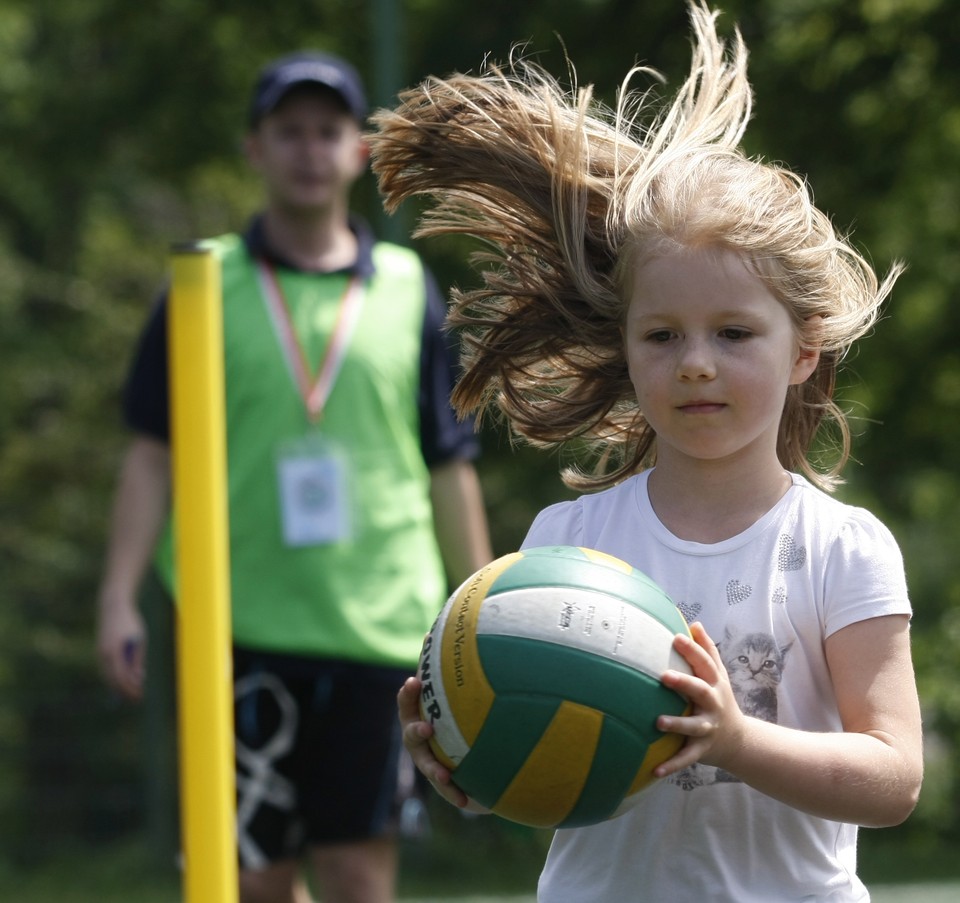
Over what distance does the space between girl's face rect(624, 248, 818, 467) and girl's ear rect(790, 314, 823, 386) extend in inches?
2.4

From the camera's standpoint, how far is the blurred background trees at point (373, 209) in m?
11.2

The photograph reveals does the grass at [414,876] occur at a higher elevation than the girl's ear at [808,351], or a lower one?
lower

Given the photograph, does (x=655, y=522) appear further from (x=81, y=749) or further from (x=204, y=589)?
(x=81, y=749)

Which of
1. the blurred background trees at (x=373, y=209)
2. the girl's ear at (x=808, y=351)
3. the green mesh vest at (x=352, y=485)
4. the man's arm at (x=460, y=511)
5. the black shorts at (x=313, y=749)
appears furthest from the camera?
the blurred background trees at (x=373, y=209)

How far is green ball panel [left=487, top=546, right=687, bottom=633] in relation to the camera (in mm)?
2707

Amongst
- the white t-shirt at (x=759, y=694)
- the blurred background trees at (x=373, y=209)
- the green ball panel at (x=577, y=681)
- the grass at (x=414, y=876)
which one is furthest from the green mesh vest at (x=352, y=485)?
the blurred background trees at (x=373, y=209)

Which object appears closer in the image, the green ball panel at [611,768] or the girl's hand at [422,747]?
the green ball panel at [611,768]

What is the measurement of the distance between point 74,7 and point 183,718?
1254 cm

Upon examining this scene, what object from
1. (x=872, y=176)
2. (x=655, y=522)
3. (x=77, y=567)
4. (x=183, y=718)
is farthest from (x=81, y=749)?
(x=655, y=522)

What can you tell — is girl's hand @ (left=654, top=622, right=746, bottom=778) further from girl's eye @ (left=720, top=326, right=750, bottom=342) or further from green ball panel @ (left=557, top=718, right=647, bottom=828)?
girl's eye @ (left=720, top=326, right=750, bottom=342)

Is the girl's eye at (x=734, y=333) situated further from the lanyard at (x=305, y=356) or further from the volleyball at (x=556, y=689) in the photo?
the lanyard at (x=305, y=356)

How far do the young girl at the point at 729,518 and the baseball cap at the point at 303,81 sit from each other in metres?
2.50

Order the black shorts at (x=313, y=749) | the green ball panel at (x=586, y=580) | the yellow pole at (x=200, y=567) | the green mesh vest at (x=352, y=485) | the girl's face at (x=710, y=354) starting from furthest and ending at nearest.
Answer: the green mesh vest at (x=352, y=485) → the black shorts at (x=313, y=749) → the yellow pole at (x=200, y=567) → the girl's face at (x=710, y=354) → the green ball panel at (x=586, y=580)

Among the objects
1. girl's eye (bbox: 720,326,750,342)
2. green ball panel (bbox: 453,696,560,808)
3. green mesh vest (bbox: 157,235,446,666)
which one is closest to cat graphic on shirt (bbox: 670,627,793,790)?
green ball panel (bbox: 453,696,560,808)
